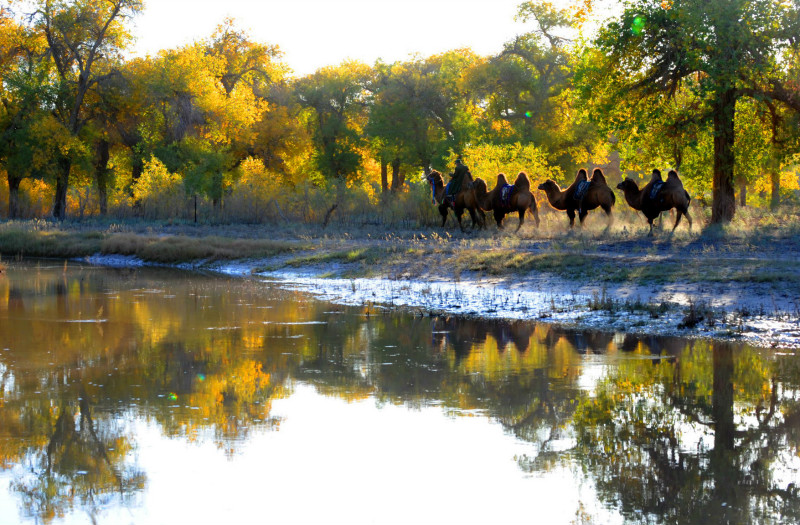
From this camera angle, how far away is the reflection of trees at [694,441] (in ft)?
18.3

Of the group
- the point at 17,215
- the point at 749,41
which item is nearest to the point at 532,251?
the point at 749,41

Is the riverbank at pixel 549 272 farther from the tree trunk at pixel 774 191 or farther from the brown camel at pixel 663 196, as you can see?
the tree trunk at pixel 774 191

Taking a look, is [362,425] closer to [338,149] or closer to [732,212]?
[732,212]

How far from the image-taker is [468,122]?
53688 millimetres

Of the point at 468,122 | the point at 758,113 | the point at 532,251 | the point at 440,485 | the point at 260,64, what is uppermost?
the point at 260,64

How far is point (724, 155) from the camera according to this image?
2472 centimetres

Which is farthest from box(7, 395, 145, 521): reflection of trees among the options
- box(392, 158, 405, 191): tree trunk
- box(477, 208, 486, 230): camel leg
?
box(392, 158, 405, 191): tree trunk

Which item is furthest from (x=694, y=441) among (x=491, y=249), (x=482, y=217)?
(x=482, y=217)

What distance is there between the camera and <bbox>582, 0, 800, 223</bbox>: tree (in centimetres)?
2153

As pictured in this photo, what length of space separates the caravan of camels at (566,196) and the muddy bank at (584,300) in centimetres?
694

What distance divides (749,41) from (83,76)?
117 feet

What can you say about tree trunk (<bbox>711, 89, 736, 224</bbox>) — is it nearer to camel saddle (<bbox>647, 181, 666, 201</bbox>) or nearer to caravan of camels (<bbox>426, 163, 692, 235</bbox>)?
caravan of camels (<bbox>426, 163, 692, 235</bbox>)

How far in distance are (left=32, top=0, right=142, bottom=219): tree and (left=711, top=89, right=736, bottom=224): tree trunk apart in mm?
33674

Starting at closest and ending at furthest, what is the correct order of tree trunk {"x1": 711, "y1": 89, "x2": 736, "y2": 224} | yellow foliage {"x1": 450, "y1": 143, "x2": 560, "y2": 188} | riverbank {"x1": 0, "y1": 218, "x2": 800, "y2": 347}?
riverbank {"x1": 0, "y1": 218, "x2": 800, "y2": 347}, tree trunk {"x1": 711, "y1": 89, "x2": 736, "y2": 224}, yellow foliage {"x1": 450, "y1": 143, "x2": 560, "y2": 188}
